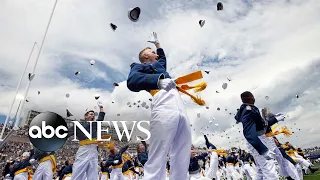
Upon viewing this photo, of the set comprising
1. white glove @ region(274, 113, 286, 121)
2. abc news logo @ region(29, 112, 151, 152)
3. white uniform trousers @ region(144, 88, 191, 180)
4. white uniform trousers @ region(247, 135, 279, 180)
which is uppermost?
abc news logo @ region(29, 112, 151, 152)

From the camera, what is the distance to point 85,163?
26.8 ft

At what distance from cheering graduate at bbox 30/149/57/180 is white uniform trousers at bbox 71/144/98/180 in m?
2.45

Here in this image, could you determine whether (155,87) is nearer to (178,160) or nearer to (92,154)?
(178,160)

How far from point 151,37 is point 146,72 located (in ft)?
3.06

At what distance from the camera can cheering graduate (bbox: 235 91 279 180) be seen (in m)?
5.93

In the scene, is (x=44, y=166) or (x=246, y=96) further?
(x=44, y=166)

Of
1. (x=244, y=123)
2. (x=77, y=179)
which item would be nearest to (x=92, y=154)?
(x=77, y=179)

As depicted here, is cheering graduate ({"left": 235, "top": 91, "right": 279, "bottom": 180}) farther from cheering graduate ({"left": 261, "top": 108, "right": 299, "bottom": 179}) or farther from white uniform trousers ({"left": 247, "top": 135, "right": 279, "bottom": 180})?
cheering graduate ({"left": 261, "top": 108, "right": 299, "bottom": 179})

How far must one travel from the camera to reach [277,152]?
7.98 meters

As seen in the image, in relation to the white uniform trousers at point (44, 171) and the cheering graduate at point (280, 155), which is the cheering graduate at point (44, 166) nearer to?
the white uniform trousers at point (44, 171)

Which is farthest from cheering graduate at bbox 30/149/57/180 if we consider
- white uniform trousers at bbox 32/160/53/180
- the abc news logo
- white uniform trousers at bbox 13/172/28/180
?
the abc news logo

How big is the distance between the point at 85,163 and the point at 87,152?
0.35m

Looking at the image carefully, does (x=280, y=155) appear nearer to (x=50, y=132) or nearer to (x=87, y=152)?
(x=87, y=152)

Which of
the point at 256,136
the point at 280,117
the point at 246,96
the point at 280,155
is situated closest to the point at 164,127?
the point at 256,136
